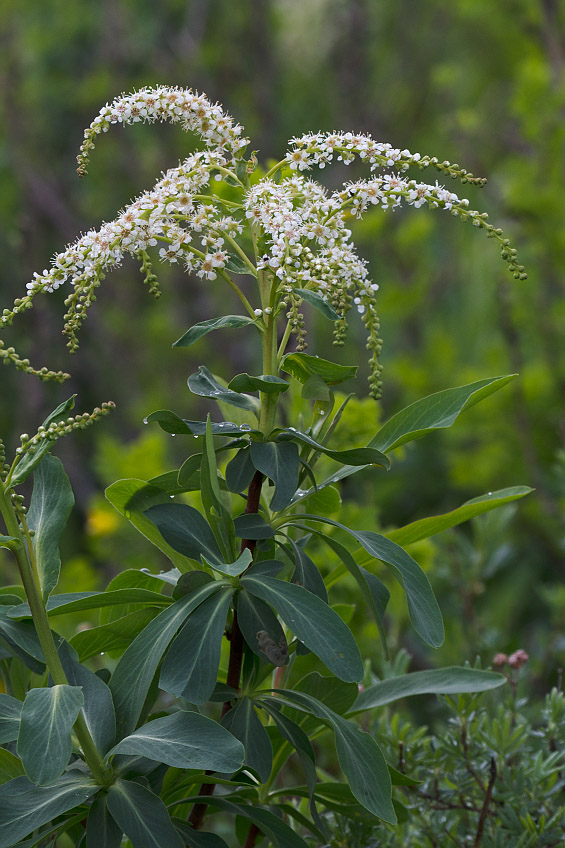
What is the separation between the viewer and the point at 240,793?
1.06m

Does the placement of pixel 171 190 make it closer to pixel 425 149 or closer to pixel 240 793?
pixel 240 793

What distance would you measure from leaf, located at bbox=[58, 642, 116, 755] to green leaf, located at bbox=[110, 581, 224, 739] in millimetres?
15

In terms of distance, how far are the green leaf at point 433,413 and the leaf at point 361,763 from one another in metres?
0.32

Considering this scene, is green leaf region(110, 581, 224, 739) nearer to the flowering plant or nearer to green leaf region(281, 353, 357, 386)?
the flowering plant

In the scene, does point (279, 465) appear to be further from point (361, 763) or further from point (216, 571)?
point (361, 763)

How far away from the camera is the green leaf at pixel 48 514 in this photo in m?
1.01

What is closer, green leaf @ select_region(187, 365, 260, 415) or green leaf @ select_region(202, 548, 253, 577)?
green leaf @ select_region(202, 548, 253, 577)

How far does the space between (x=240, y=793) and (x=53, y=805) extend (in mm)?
262

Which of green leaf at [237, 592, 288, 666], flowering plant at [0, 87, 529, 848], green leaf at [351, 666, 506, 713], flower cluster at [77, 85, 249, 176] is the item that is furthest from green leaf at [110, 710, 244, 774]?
flower cluster at [77, 85, 249, 176]

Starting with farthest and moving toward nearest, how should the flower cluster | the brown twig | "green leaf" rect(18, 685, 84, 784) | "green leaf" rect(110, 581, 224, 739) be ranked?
1. the brown twig
2. the flower cluster
3. "green leaf" rect(110, 581, 224, 739)
4. "green leaf" rect(18, 685, 84, 784)

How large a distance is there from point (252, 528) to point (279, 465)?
0.09m

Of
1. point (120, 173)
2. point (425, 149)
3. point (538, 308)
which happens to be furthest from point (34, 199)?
point (538, 308)

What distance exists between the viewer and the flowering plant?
0.90 meters

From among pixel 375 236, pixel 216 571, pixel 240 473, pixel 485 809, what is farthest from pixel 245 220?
pixel 375 236
